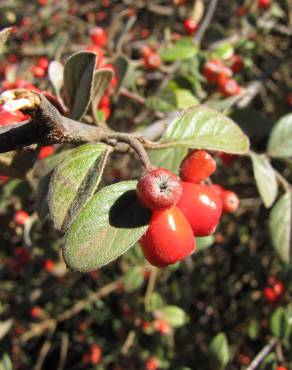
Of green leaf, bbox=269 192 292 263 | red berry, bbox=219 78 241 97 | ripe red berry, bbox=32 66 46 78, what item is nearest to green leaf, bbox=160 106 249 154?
green leaf, bbox=269 192 292 263

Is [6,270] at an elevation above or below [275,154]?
below

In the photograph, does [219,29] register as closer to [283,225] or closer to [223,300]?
[283,225]

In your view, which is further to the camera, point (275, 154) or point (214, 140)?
point (275, 154)

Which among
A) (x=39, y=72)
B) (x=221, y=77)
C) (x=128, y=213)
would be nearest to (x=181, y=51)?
(x=221, y=77)

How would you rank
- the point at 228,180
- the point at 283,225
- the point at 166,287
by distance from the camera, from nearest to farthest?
the point at 283,225, the point at 228,180, the point at 166,287

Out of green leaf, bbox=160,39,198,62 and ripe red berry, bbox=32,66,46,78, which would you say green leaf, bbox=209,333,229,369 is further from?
ripe red berry, bbox=32,66,46,78

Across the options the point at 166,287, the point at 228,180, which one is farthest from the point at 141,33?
the point at 166,287
